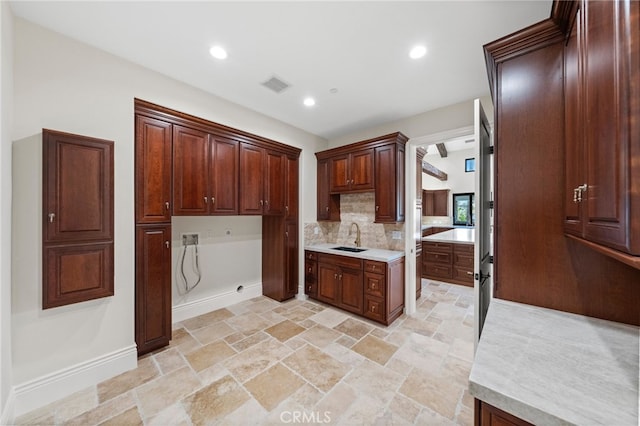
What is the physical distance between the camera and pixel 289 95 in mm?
2797

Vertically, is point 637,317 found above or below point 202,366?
above

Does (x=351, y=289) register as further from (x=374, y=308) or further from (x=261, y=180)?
(x=261, y=180)

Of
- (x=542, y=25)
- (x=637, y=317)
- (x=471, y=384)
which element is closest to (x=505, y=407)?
(x=471, y=384)

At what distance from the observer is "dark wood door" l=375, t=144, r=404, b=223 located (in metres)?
3.14

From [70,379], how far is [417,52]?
389 cm

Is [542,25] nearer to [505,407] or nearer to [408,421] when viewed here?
[505,407]

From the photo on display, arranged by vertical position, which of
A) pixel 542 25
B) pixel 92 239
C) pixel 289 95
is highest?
pixel 289 95

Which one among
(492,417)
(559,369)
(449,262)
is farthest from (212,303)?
(449,262)

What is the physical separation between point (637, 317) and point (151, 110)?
144 inches

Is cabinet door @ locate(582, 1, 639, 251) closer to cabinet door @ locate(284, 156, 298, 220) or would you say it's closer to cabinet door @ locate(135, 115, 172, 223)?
cabinet door @ locate(135, 115, 172, 223)

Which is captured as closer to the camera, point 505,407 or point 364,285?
point 505,407

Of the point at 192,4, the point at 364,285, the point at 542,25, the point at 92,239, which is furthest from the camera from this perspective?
the point at 364,285

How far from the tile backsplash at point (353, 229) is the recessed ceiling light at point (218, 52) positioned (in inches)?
98.6

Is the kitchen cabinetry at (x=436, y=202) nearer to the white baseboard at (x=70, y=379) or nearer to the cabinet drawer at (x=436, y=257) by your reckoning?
the cabinet drawer at (x=436, y=257)
